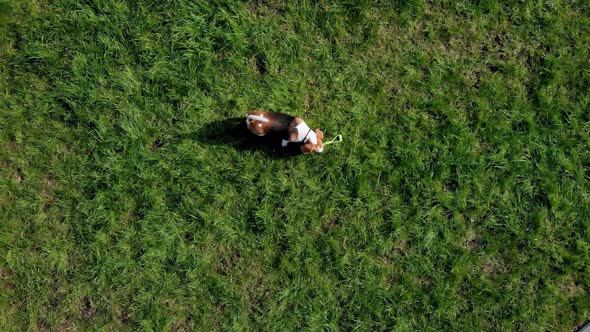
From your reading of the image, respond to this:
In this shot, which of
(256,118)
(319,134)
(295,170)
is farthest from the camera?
(295,170)

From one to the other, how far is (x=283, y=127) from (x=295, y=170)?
1.64ft

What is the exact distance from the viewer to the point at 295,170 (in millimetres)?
3896

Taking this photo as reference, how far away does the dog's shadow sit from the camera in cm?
389

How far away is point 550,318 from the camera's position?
385 centimetres

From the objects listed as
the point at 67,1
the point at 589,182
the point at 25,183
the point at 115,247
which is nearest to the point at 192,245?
the point at 115,247

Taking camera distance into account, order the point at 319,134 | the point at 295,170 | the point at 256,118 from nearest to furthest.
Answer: the point at 256,118 < the point at 319,134 < the point at 295,170

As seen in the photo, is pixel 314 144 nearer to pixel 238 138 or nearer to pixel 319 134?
pixel 319 134

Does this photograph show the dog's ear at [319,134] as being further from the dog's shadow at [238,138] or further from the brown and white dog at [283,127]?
the dog's shadow at [238,138]

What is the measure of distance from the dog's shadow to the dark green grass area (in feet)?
0.12

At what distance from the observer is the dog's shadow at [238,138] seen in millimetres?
3887

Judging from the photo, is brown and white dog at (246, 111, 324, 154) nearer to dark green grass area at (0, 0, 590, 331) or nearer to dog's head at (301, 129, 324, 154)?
dog's head at (301, 129, 324, 154)

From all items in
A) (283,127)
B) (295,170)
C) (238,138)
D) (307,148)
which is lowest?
(295,170)

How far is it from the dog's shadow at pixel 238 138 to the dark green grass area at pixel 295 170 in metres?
0.04

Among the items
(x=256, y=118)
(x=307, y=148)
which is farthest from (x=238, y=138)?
(x=307, y=148)
